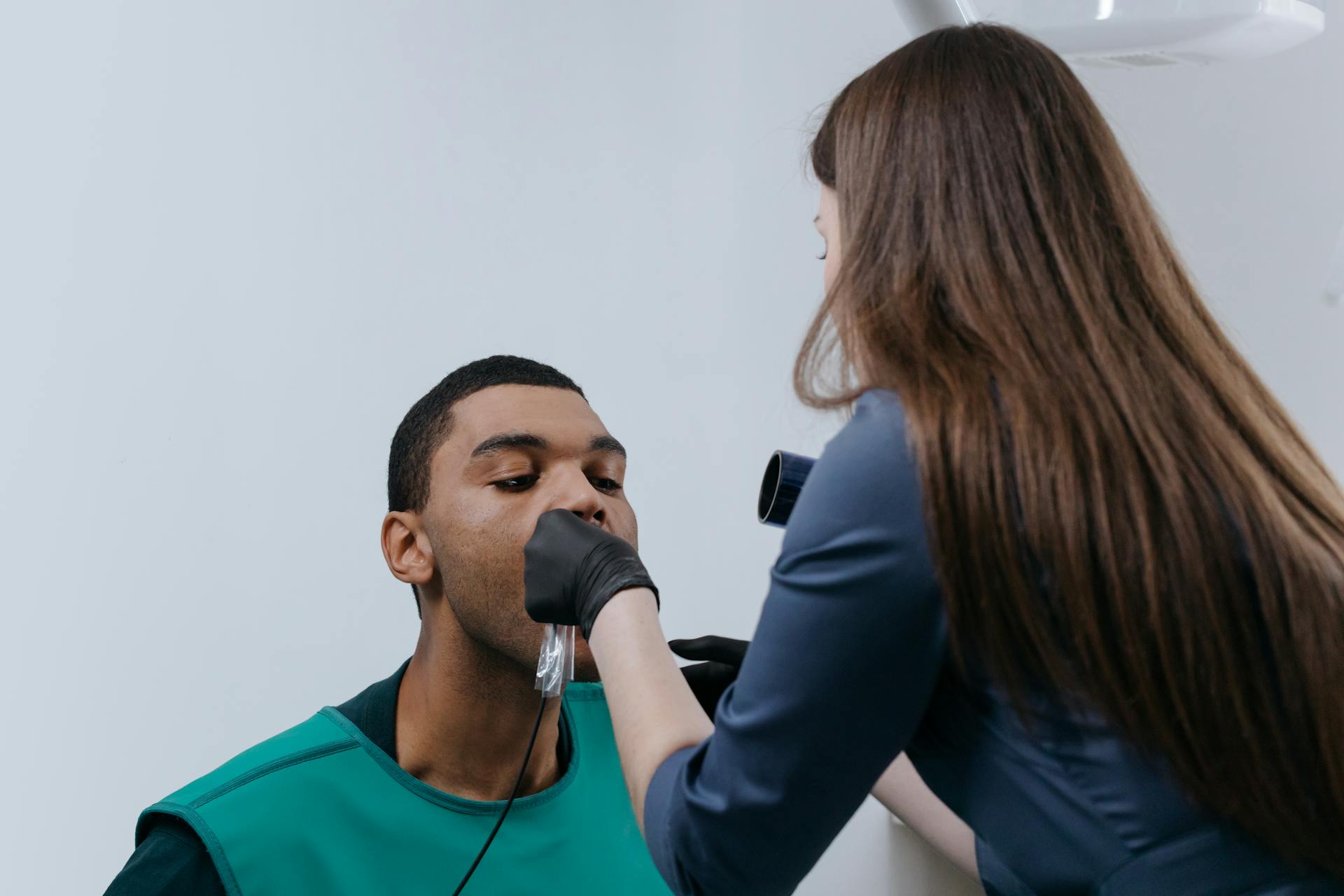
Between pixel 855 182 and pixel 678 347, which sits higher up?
pixel 855 182

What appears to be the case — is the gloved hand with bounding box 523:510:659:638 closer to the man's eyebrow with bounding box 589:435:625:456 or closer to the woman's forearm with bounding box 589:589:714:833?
the woman's forearm with bounding box 589:589:714:833

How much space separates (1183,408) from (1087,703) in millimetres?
192

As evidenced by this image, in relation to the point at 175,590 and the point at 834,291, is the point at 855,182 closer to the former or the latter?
the point at 834,291

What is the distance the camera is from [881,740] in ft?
2.42

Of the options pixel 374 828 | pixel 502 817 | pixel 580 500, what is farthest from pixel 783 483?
pixel 374 828

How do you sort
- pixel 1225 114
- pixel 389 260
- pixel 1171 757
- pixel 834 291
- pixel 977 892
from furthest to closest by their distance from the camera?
pixel 1225 114, pixel 977 892, pixel 389 260, pixel 834 291, pixel 1171 757

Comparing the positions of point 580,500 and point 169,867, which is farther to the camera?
point 580,500

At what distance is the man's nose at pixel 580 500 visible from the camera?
1.30m

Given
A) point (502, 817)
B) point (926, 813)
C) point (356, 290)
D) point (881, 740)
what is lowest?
point (926, 813)

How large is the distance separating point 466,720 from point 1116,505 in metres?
0.83

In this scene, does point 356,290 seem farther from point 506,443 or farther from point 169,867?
point 169,867

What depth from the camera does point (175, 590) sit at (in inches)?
57.1

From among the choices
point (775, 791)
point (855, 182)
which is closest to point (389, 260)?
point (855, 182)

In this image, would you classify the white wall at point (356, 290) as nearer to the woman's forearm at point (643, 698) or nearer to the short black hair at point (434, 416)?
the short black hair at point (434, 416)
